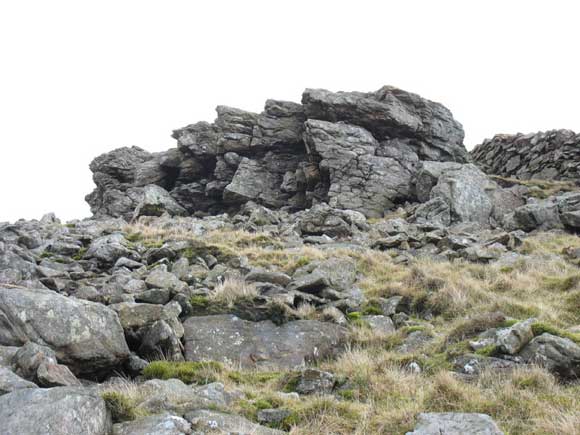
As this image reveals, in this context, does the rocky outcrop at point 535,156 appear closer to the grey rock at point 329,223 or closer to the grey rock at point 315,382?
the grey rock at point 329,223

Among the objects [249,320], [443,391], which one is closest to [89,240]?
[249,320]

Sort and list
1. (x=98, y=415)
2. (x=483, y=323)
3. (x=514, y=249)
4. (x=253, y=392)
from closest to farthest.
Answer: (x=98, y=415)
(x=253, y=392)
(x=483, y=323)
(x=514, y=249)

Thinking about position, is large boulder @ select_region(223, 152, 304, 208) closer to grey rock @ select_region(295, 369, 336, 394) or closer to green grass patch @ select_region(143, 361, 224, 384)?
green grass patch @ select_region(143, 361, 224, 384)

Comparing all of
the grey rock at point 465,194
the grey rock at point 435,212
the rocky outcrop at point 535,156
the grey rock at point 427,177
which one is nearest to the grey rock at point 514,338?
the grey rock at point 435,212

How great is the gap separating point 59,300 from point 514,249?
60.2ft

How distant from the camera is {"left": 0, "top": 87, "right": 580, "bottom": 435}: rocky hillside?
270 inches

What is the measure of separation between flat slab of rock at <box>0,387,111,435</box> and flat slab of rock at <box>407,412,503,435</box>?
3901 millimetres

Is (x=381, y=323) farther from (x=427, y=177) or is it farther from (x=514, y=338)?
(x=427, y=177)

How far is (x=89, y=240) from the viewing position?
22.2 m

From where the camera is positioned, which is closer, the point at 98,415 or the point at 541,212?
the point at 98,415

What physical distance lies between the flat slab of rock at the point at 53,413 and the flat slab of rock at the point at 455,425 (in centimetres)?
390

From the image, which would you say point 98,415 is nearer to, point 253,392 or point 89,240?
point 253,392

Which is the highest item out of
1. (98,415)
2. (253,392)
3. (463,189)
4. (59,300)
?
(463,189)

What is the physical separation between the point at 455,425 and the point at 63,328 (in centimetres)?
639
